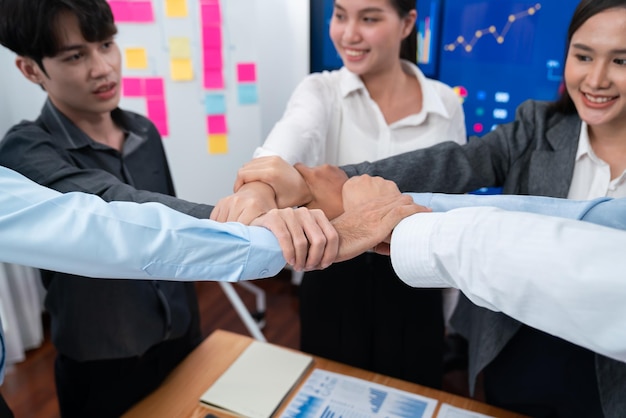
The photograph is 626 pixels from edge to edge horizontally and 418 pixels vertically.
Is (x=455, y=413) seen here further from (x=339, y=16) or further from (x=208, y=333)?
(x=208, y=333)

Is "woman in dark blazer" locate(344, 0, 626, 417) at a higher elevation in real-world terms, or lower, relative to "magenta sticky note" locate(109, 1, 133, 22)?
lower

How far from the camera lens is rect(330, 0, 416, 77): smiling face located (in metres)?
1.49

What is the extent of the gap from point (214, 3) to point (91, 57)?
55.1 inches

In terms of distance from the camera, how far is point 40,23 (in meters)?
1.22

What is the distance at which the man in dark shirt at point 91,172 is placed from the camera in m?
1.21

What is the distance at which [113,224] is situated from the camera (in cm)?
85

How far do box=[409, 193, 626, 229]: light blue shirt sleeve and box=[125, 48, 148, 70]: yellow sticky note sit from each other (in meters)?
1.93

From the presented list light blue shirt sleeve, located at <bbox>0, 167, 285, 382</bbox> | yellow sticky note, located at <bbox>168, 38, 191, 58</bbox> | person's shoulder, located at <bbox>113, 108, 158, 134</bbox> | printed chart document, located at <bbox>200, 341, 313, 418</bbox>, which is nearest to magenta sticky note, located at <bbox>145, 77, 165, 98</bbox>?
yellow sticky note, located at <bbox>168, 38, 191, 58</bbox>

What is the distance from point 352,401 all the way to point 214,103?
1.87m

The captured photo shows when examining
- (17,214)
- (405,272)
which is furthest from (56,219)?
(405,272)

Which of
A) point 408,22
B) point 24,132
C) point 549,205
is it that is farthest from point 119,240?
point 408,22

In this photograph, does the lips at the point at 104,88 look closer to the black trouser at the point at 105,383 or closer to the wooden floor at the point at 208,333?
the black trouser at the point at 105,383

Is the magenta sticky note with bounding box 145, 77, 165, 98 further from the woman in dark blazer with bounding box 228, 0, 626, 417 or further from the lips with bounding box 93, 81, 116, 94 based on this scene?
the woman in dark blazer with bounding box 228, 0, 626, 417

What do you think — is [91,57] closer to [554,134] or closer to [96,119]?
[96,119]
